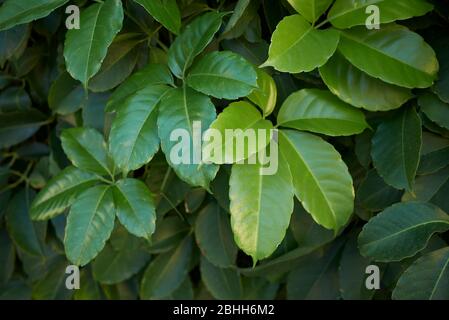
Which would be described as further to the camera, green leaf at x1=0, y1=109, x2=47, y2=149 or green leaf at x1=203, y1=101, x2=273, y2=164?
green leaf at x1=0, y1=109, x2=47, y2=149

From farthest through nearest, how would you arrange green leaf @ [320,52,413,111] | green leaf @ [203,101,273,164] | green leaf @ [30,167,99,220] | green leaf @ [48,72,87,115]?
green leaf @ [48,72,87,115] < green leaf @ [30,167,99,220] < green leaf @ [320,52,413,111] < green leaf @ [203,101,273,164]

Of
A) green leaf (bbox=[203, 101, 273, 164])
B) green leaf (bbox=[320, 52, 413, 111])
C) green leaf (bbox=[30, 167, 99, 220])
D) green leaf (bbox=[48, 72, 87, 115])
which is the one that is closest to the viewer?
green leaf (bbox=[203, 101, 273, 164])

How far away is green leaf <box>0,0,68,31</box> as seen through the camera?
0.88 metres

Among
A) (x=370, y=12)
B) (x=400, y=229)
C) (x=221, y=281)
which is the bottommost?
(x=221, y=281)

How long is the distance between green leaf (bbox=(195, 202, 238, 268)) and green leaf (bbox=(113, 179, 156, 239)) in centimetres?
22

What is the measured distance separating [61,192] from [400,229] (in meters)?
0.66

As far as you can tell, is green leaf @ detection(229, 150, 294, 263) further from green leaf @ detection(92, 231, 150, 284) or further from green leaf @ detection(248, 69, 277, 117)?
green leaf @ detection(92, 231, 150, 284)

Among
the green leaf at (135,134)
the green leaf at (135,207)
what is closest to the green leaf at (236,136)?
the green leaf at (135,134)

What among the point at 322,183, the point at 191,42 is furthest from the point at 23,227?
the point at 322,183

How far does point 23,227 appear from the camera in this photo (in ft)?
4.14

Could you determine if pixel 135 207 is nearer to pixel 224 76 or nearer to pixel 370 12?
pixel 224 76

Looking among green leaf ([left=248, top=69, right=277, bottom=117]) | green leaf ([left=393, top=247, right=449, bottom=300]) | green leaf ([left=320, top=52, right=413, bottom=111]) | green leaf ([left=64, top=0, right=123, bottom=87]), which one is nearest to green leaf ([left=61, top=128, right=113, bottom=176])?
green leaf ([left=64, top=0, right=123, bottom=87])

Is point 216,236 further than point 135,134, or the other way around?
point 216,236
